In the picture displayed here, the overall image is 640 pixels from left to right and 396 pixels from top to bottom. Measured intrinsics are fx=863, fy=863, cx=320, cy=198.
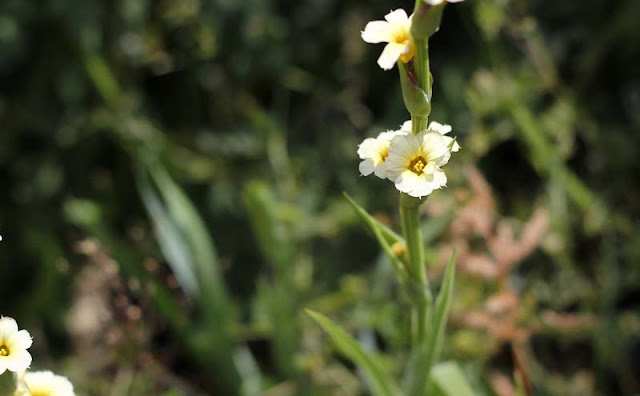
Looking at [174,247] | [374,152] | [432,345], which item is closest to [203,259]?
[174,247]

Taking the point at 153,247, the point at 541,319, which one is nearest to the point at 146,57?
the point at 153,247

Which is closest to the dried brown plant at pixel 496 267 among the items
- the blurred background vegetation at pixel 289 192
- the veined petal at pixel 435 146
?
the blurred background vegetation at pixel 289 192

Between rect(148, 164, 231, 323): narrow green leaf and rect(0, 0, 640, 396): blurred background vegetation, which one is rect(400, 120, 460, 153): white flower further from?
rect(148, 164, 231, 323): narrow green leaf

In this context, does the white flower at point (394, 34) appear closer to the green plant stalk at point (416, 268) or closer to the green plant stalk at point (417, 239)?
the green plant stalk at point (417, 239)

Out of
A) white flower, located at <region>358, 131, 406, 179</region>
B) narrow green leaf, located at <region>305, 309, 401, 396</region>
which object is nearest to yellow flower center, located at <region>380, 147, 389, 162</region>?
Result: white flower, located at <region>358, 131, 406, 179</region>

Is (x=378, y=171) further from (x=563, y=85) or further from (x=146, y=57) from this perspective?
(x=146, y=57)

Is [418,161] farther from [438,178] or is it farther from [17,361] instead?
[17,361]
